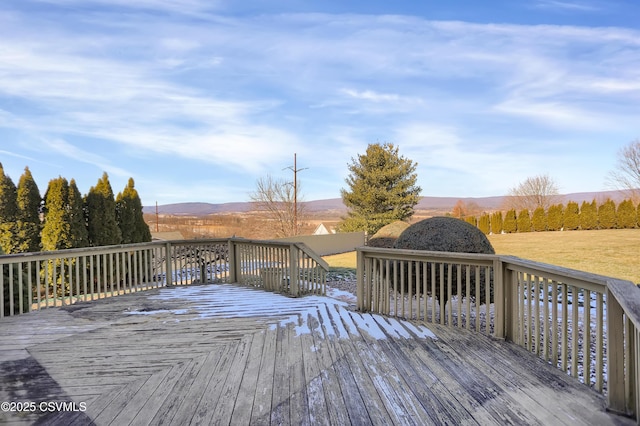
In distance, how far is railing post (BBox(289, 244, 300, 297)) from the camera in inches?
222

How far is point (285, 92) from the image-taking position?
1177cm

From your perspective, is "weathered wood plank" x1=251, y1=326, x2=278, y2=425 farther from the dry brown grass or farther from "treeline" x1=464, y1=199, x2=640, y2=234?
"treeline" x1=464, y1=199, x2=640, y2=234

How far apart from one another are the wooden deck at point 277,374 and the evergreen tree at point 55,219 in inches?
223

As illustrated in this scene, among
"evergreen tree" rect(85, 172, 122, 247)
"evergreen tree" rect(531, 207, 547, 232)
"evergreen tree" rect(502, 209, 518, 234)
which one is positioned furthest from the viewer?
"evergreen tree" rect(502, 209, 518, 234)

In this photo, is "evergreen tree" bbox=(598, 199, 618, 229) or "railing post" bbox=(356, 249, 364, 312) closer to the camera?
"railing post" bbox=(356, 249, 364, 312)

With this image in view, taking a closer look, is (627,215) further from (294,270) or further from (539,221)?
(294,270)

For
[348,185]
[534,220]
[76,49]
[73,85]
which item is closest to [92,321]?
[76,49]

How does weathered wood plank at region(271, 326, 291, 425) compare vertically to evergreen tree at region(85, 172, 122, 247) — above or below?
below

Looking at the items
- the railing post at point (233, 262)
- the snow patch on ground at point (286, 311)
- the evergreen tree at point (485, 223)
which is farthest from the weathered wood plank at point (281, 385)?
the evergreen tree at point (485, 223)

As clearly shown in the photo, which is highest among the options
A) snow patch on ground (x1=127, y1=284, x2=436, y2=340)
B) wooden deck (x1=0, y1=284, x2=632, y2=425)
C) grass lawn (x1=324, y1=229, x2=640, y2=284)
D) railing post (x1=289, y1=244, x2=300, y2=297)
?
railing post (x1=289, y1=244, x2=300, y2=297)

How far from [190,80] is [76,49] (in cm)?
284

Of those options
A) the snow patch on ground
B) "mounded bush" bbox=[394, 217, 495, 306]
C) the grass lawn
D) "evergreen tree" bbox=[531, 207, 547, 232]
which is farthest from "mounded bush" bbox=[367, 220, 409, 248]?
"evergreen tree" bbox=[531, 207, 547, 232]

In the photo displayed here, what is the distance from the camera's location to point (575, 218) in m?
25.3

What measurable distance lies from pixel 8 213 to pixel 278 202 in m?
15.4
